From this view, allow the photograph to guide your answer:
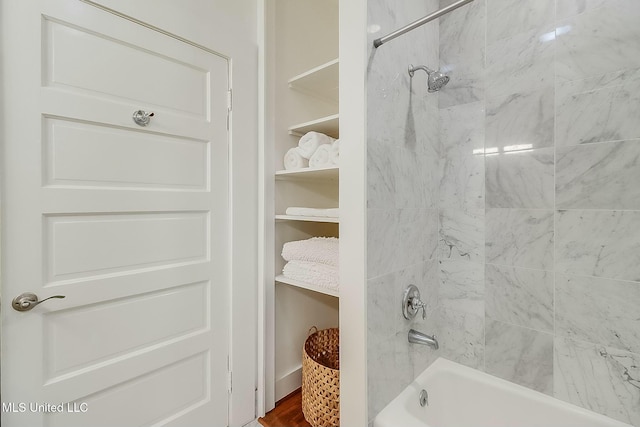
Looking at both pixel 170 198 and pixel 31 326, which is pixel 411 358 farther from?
pixel 31 326

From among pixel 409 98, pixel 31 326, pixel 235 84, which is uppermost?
pixel 235 84

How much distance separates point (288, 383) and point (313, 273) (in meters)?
0.78

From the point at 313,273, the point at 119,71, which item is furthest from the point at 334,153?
the point at 119,71

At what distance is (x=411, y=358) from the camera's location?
4.32 ft

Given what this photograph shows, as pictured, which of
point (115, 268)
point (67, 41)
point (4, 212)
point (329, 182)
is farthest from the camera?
point (329, 182)

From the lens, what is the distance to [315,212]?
138 centimetres

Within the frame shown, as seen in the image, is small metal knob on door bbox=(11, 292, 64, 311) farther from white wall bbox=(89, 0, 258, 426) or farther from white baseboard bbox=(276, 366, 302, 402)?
white baseboard bbox=(276, 366, 302, 402)

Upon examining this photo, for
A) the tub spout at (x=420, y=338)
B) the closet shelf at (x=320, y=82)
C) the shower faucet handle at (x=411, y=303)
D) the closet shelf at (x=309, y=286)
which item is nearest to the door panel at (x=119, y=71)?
the closet shelf at (x=320, y=82)

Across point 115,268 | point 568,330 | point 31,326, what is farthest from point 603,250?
point 31,326

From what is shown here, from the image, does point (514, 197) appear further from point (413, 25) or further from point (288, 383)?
point (288, 383)

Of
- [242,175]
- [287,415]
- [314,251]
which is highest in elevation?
[242,175]

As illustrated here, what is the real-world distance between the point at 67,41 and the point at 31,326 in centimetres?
95

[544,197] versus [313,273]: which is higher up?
[544,197]

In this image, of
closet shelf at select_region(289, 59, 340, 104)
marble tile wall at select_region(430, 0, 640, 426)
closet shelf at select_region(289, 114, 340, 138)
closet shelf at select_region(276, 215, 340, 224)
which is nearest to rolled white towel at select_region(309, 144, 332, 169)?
closet shelf at select_region(289, 114, 340, 138)
